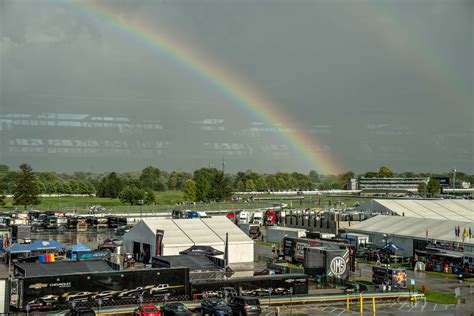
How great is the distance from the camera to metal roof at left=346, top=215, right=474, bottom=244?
27.0m

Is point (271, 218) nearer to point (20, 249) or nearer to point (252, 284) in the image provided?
point (20, 249)

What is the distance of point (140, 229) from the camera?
2717cm

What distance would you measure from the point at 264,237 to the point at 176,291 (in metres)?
22.9

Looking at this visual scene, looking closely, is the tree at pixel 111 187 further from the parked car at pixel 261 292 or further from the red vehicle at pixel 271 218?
the parked car at pixel 261 292

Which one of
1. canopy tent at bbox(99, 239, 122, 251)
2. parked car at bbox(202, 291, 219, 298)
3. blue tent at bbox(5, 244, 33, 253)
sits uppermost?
blue tent at bbox(5, 244, 33, 253)

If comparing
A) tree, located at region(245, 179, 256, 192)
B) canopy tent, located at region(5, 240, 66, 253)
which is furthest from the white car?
tree, located at region(245, 179, 256, 192)

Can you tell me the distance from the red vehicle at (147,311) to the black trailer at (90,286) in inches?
43.2

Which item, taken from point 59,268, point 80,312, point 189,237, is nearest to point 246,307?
point 80,312

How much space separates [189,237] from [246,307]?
447 inches

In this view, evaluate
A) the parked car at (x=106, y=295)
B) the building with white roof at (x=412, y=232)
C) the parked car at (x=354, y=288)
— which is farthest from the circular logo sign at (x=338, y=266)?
the parked car at (x=106, y=295)

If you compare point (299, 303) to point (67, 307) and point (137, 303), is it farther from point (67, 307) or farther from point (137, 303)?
point (67, 307)

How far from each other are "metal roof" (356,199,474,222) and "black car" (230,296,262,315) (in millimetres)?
24543

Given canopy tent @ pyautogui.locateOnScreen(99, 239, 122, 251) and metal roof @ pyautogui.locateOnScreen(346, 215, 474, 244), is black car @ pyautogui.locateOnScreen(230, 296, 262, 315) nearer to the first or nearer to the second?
metal roof @ pyautogui.locateOnScreen(346, 215, 474, 244)

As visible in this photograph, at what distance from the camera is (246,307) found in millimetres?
14984
